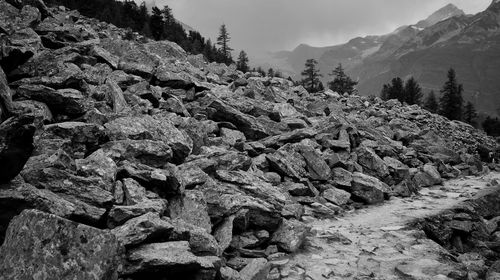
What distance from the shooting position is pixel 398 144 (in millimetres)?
31594

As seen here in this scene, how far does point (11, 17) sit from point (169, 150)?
18.2 metres

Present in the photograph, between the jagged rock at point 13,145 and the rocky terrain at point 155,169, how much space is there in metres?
0.03

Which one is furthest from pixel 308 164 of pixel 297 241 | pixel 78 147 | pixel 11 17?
pixel 11 17

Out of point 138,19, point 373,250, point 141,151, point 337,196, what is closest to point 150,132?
point 141,151

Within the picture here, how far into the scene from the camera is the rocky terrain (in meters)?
7.84

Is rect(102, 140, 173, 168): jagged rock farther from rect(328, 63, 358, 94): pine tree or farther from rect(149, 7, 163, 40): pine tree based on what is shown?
rect(328, 63, 358, 94): pine tree

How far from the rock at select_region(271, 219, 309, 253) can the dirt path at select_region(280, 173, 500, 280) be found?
0.40 m

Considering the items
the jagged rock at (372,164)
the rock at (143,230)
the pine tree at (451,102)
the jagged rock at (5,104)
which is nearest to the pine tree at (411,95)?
the pine tree at (451,102)

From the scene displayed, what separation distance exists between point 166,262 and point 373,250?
29.2ft

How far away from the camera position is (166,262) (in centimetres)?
813

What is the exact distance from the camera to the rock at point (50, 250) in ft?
21.1

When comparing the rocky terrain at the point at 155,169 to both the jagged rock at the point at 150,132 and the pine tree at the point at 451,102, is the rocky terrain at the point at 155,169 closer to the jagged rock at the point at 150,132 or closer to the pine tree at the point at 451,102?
the jagged rock at the point at 150,132

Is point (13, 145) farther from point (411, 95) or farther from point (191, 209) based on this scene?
point (411, 95)

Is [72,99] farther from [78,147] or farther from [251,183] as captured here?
[251,183]
